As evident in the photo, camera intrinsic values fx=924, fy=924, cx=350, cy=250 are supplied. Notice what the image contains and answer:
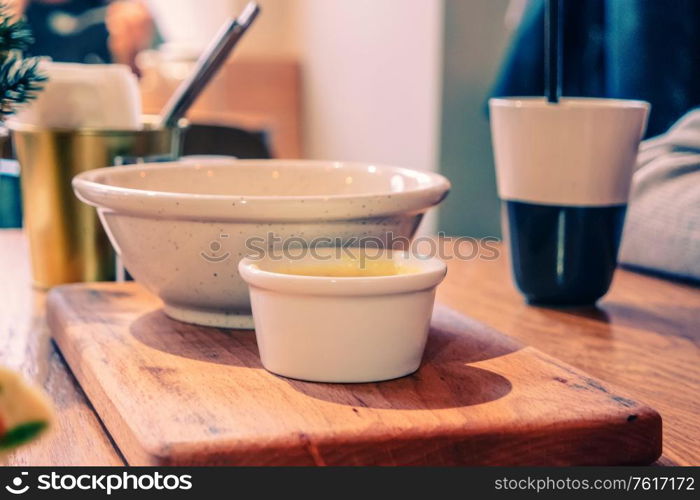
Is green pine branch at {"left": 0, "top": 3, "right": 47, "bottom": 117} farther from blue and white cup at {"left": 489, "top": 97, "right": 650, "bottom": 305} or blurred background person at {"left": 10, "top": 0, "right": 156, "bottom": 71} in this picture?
blurred background person at {"left": 10, "top": 0, "right": 156, "bottom": 71}

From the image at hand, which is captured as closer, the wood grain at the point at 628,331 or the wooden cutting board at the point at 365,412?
the wooden cutting board at the point at 365,412

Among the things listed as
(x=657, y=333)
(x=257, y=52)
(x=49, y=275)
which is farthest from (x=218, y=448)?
(x=257, y=52)

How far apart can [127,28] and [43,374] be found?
3398mm

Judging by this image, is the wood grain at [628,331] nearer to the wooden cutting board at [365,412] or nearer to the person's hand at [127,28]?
the wooden cutting board at [365,412]

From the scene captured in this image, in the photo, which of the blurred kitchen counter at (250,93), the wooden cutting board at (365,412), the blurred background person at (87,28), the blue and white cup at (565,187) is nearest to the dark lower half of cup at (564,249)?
the blue and white cup at (565,187)

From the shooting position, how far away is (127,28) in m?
3.82

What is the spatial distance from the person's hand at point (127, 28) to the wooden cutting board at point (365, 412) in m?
3.40

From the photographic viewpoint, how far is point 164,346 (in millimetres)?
636

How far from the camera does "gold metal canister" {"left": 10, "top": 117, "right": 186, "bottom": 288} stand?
2.91ft

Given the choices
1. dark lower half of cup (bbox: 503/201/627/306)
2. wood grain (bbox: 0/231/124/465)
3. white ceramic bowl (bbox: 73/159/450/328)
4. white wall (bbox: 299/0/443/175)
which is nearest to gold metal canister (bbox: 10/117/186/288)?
wood grain (bbox: 0/231/124/465)

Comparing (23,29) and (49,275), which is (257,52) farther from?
(23,29)

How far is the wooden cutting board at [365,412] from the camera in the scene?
0.45m

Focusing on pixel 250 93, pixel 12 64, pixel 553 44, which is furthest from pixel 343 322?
pixel 250 93

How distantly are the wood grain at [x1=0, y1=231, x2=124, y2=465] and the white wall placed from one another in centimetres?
127
